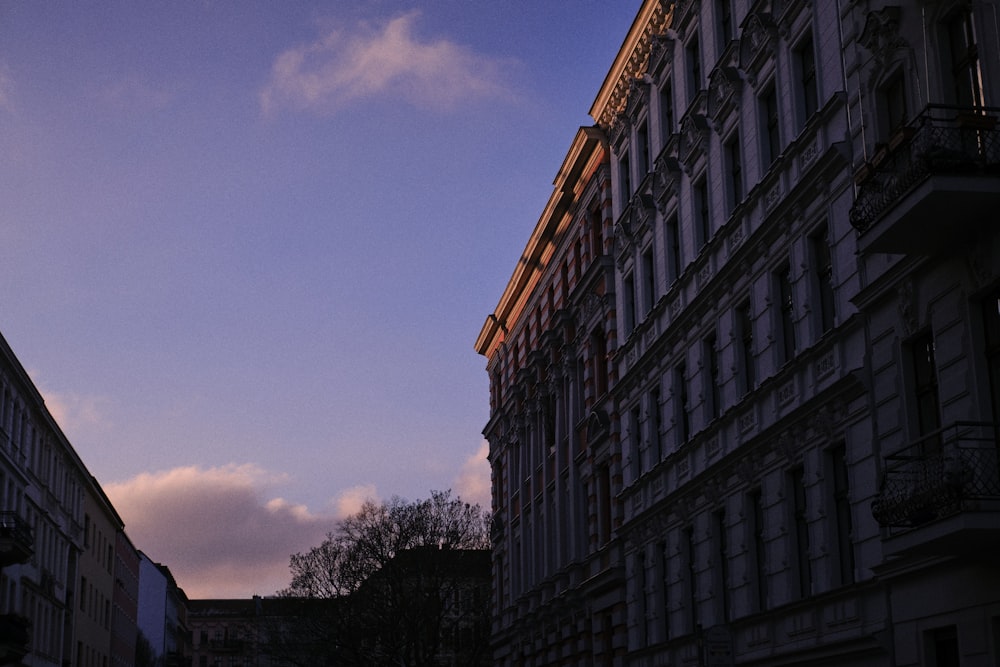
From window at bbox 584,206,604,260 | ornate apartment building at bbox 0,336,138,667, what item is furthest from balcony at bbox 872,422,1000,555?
ornate apartment building at bbox 0,336,138,667

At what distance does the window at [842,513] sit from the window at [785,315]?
2578 millimetres

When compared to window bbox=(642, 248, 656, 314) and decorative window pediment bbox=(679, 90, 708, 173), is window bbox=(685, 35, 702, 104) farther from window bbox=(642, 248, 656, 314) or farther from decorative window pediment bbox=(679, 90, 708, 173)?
window bbox=(642, 248, 656, 314)

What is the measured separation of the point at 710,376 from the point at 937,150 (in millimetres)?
13266

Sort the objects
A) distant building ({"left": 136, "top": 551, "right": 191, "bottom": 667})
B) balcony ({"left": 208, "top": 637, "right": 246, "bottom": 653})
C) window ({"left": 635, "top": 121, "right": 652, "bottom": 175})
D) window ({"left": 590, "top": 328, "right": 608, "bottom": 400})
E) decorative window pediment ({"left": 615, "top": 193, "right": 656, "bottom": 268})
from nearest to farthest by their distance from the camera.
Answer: decorative window pediment ({"left": 615, "top": 193, "right": 656, "bottom": 268}), window ({"left": 635, "top": 121, "right": 652, "bottom": 175}), window ({"left": 590, "top": 328, "right": 608, "bottom": 400}), distant building ({"left": 136, "top": 551, "right": 191, "bottom": 667}), balcony ({"left": 208, "top": 637, "right": 246, "bottom": 653})

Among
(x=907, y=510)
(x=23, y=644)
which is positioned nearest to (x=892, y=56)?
(x=907, y=510)

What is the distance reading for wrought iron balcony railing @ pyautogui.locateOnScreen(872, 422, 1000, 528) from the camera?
15453 millimetres

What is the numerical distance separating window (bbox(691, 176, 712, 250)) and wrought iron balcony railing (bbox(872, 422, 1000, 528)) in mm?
12116

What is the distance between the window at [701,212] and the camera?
2966 centimetres

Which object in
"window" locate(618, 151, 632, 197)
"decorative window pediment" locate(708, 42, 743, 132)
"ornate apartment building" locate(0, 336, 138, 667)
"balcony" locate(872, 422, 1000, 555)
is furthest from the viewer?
"ornate apartment building" locate(0, 336, 138, 667)

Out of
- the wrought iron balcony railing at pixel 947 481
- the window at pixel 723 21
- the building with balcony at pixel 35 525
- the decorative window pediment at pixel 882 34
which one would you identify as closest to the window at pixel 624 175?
the window at pixel 723 21

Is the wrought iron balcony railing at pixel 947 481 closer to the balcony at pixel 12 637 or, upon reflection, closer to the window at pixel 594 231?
the window at pixel 594 231

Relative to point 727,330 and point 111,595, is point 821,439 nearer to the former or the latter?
point 727,330

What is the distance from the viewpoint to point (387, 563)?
7038 centimetres

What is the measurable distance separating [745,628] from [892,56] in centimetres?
1122
